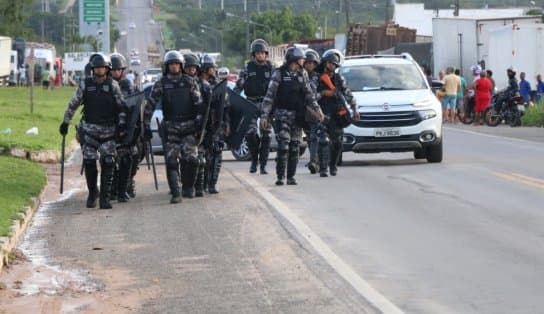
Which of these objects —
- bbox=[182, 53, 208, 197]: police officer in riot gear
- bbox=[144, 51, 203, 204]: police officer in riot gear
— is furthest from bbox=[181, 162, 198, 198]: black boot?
bbox=[182, 53, 208, 197]: police officer in riot gear

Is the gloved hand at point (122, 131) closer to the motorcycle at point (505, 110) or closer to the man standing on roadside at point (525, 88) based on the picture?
the motorcycle at point (505, 110)

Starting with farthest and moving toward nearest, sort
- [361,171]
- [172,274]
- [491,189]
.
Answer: [361,171] → [491,189] → [172,274]

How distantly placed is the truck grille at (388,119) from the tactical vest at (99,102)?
6.54m

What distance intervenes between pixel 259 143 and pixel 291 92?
1.90m

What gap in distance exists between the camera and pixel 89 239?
13547 mm

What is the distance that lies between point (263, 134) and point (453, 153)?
7.46 m

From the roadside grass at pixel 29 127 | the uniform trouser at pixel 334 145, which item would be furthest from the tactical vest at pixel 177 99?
the roadside grass at pixel 29 127

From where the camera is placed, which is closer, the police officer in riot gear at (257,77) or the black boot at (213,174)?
the black boot at (213,174)

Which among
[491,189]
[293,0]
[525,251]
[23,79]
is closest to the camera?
[525,251]

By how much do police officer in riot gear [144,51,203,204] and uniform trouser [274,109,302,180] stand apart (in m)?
1.92

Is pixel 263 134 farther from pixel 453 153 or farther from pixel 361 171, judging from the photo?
pixel 453 153

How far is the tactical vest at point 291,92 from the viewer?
18172mm

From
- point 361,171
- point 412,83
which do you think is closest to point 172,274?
point 361,171

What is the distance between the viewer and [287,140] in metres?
18.3
